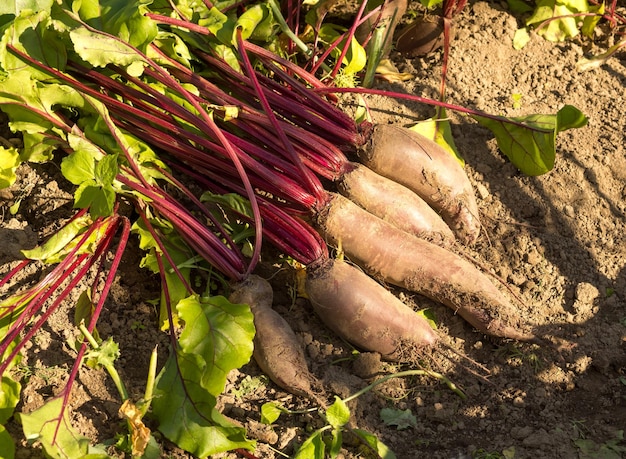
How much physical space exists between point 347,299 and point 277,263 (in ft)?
1.26

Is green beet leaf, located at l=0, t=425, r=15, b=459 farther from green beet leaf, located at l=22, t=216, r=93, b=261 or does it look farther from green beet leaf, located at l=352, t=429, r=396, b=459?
green beet leaf, located at l=352, t=429, r=396, b=459

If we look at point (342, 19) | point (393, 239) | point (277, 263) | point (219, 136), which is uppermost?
point (342, 19)

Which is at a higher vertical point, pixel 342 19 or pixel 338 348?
pixel 342 19

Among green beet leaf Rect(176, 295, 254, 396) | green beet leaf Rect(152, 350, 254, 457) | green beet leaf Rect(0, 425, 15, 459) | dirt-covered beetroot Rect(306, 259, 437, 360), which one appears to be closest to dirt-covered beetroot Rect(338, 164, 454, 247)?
dirt-covered beetroot Rect(306, 259, 437, 360)

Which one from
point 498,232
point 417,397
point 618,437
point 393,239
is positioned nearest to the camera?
point 618,437

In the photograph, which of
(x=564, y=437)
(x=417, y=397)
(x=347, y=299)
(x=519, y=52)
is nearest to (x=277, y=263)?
(x=347, y=299)

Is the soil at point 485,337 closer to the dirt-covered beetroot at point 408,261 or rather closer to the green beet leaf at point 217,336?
the dirt-covered beetroot at point 408,261

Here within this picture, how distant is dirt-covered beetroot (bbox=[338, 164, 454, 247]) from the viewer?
310cm

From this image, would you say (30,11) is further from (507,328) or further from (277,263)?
(507,328)

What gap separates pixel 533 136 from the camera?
321cm

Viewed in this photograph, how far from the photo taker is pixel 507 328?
288 centimetres

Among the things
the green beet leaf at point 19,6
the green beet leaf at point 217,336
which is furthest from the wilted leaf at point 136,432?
the green beet leaf at point 19,6

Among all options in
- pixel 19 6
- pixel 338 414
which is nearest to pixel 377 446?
pixel 338 414

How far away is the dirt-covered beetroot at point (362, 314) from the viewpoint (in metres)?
2.85
